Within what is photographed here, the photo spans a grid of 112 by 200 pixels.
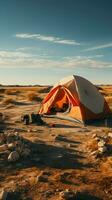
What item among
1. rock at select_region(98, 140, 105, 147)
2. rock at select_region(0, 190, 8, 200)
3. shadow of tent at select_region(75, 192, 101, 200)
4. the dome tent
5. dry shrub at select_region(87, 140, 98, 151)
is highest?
A: the dome tent

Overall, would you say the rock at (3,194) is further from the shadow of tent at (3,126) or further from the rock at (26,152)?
the shadow of tent at (3,126)

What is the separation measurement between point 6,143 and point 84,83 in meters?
10.6

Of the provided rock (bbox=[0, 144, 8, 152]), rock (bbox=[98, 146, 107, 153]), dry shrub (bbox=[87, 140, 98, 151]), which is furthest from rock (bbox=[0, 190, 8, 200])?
dry shrub (bbox=[87, 140, 98, 151])

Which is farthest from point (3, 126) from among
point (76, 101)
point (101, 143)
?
point (101, 143)

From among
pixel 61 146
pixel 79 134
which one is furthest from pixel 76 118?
pixel 61 146

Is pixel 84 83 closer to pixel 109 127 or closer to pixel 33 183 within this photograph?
pixel 109 127

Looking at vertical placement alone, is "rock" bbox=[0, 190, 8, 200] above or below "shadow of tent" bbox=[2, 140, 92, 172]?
below

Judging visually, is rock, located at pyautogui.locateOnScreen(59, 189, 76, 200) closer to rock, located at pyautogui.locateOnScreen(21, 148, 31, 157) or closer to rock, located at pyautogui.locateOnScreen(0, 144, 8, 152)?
rock, located at pyautogui.locateOnScreen(21, 148, 31, 157)

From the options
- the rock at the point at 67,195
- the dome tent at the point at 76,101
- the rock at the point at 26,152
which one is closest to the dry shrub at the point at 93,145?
the rock at the point at 26,152

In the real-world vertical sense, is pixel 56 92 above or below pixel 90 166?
above

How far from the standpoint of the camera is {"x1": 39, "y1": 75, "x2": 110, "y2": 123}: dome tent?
22255 millimetres

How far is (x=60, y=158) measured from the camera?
43.3 ft

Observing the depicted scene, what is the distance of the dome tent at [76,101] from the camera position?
73.0 feet

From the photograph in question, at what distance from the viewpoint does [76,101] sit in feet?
73.4
